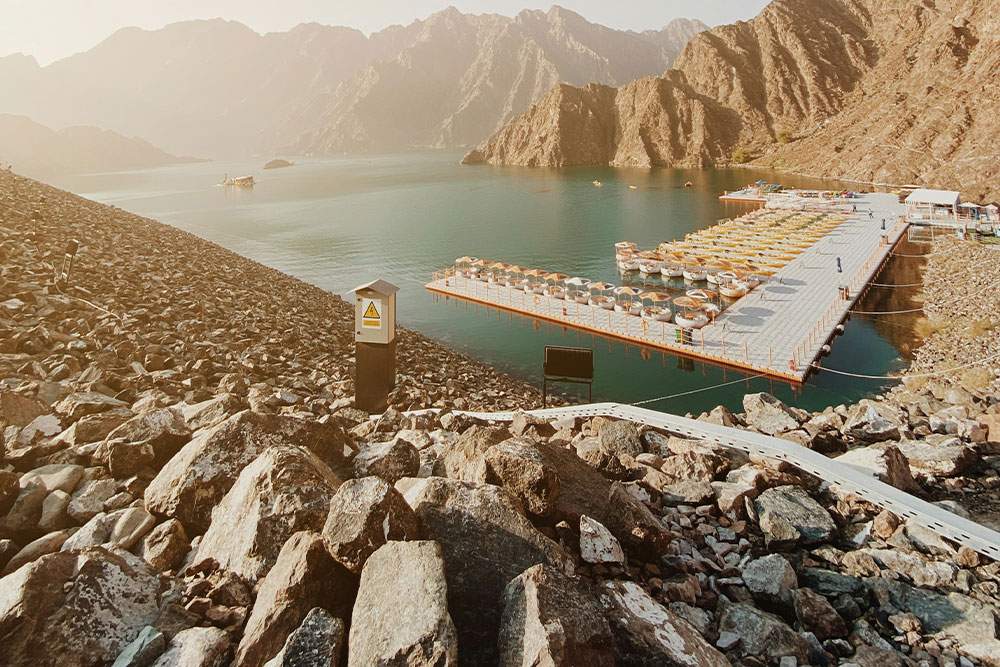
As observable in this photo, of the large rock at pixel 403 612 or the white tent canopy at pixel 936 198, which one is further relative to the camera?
the white tent canopy at pixel 936 198

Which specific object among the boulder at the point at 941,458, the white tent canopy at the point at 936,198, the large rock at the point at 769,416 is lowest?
the large rock at the point at 769,416

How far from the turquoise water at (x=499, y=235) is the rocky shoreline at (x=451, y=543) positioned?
18.0 m

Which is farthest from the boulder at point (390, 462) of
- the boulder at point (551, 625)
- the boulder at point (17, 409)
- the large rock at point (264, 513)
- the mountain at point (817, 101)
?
the mountain at point (817, 101)

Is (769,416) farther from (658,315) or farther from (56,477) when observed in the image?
(658,315)

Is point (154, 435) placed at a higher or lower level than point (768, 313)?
higher

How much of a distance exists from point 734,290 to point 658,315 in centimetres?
782

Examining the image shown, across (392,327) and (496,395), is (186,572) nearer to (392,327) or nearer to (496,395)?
(392,327)

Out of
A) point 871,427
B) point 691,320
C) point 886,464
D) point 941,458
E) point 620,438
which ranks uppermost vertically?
point 886,464

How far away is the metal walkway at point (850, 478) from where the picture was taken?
6.99 metres

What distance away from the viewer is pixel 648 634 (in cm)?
452

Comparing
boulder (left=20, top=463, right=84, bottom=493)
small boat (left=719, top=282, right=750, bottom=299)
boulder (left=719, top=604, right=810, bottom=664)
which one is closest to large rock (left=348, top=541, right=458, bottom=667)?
boulder (left=719, top=604, right=810, bottom=664)

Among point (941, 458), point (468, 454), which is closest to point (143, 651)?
point (468, 454)

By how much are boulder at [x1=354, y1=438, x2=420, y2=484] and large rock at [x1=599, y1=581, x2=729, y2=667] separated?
3.05 meters

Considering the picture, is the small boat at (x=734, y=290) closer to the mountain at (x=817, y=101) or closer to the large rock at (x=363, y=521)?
the large rock at (x=363, y=521)
